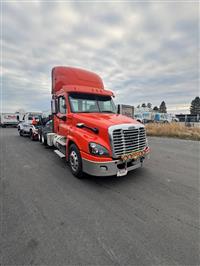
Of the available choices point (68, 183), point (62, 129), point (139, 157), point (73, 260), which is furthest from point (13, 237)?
point (62, 129)

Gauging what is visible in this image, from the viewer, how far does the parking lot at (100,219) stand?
73.4 inches

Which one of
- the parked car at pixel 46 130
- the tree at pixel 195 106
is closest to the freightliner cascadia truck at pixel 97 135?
the parked car at pixel 46 130

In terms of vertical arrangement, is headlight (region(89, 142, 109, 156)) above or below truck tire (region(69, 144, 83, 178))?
above

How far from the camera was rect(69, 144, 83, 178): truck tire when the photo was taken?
3.99 meters

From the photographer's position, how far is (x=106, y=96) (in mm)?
5598

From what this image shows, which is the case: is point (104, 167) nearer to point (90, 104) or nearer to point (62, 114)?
point (90, 104)

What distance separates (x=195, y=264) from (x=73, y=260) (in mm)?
1422

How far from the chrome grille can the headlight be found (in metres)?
0.21

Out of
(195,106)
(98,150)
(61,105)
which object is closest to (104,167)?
(98,150)

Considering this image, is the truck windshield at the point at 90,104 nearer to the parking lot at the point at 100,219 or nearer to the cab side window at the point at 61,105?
the cab side window at the point at 61,105

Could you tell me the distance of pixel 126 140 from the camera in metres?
3.75

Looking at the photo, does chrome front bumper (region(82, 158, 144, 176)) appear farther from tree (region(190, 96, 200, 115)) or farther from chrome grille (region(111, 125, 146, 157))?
tree (region(190, 96, 200, 115))

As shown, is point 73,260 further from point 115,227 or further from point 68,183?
point 68,183

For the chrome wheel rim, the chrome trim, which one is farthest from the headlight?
the chrome wheel rim
